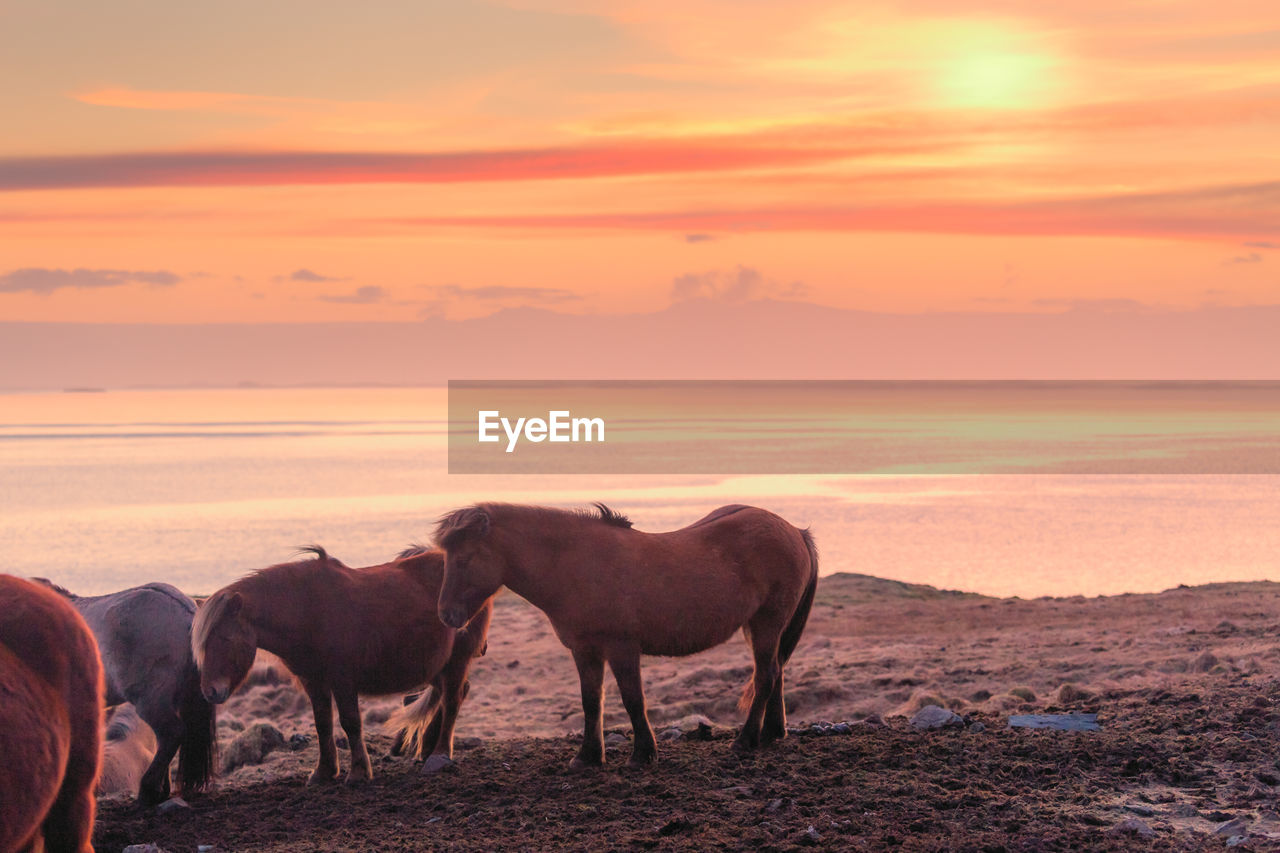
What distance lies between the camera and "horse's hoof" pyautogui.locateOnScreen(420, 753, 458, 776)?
27.9 feet

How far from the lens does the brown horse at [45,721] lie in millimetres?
4203

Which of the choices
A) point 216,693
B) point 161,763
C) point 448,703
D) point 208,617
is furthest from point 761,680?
point 161,763

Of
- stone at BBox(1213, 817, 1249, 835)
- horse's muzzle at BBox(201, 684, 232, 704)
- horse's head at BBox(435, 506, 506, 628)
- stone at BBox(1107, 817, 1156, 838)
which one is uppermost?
horse's head at BBox(435, 506, 506, 628)

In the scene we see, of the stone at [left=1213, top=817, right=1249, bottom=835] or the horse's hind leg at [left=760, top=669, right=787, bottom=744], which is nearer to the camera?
the stone at [left=1213, top=817, right=1249, bottom=835]

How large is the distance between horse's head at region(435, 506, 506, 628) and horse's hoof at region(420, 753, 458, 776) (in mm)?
1155

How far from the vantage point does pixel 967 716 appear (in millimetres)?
9141

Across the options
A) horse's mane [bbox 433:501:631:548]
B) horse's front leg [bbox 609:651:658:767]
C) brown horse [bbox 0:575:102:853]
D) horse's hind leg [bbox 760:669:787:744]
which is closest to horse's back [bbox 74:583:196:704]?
horse's mane [bbox 433:501:631:548]

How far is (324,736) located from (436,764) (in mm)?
845

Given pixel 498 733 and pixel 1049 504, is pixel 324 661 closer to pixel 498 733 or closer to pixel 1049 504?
pixel 498 733

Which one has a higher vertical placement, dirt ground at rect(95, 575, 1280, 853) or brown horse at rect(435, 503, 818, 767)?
brown horse at rect(435, 503, 818, 767)

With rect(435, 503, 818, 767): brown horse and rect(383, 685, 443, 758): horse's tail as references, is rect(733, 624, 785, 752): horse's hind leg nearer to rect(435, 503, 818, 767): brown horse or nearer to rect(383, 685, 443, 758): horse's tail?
rect(435, 503, 818, 767): brown horse

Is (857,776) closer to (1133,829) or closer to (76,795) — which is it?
(1133,829)

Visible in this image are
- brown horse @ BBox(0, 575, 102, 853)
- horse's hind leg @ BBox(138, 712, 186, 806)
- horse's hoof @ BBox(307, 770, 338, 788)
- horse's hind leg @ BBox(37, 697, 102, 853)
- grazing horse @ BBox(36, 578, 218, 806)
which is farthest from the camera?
grazing horse @ BBox(36, 578, 218, 806)

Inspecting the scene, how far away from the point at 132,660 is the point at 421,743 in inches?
87.5
